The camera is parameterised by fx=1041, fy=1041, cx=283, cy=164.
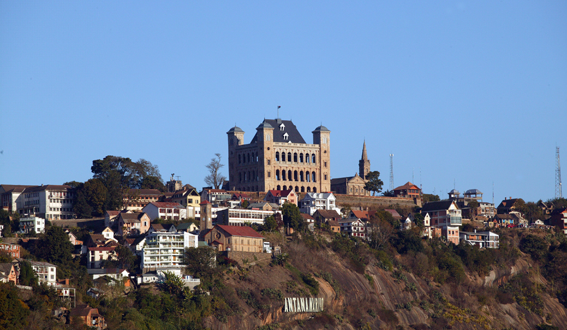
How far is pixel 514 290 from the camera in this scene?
138000mm

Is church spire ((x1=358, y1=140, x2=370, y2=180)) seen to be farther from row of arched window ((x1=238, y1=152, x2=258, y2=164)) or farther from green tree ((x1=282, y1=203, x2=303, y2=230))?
green tree ((x1=282, y1=203, x2=303, y2=230))

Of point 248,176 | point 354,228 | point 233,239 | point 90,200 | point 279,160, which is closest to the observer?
point 233,239

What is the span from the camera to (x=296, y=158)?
531 feet

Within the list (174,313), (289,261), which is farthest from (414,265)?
(174,313)

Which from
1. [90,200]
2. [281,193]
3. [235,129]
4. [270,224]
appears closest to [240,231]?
[270,224]

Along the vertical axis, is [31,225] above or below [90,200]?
below

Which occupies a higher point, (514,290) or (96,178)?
(96,178)

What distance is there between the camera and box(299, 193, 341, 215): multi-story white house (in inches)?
5610

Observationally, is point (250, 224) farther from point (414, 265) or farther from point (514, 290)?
point (514, 290)

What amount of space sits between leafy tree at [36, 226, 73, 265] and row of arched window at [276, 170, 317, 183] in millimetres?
55512

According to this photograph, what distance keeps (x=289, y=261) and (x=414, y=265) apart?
817 inches

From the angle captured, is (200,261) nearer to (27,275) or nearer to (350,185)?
(27,275)

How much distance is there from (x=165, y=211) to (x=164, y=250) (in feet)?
67.2

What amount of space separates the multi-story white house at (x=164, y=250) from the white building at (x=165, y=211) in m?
17.3
